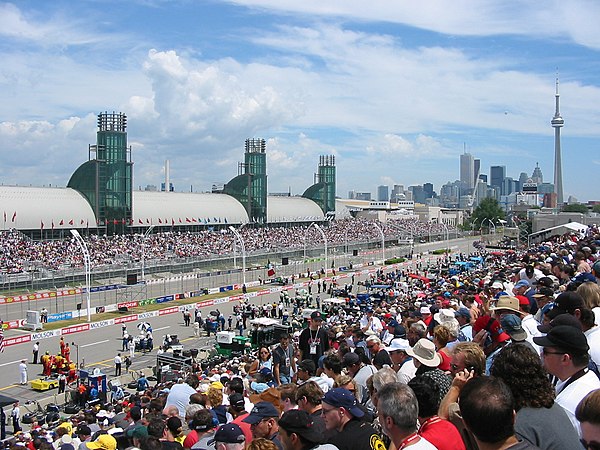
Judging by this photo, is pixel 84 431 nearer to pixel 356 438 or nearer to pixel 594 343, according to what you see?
pixel 356 438

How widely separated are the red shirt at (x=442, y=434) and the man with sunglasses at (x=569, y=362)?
754 mm

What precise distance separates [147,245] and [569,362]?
193 feet

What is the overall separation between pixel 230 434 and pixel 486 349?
11.2 feet

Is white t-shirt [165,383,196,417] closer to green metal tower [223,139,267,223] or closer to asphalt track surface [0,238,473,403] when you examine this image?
asphalt track surface [0,238,473,403]

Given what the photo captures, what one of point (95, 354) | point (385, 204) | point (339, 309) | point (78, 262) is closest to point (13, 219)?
point (78, 262)

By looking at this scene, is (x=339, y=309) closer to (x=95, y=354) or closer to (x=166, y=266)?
(x=95, y=354)

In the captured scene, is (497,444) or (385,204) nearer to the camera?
(497,444)

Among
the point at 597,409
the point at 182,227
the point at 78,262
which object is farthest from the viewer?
the point at 182,227

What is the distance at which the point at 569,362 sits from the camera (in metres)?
4.15

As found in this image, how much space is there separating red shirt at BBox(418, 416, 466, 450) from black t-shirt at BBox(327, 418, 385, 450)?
0.52 m

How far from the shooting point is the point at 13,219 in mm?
56781

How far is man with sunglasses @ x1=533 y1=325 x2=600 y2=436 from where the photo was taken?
4088 millimetres

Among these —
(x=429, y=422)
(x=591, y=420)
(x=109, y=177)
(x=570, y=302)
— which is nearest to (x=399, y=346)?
(x=570, y=302)

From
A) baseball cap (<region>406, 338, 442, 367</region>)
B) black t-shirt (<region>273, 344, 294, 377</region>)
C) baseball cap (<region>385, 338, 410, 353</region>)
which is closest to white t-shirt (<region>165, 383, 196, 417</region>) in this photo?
black t-shirt (<region>273, 344, 294, 377</region>)
